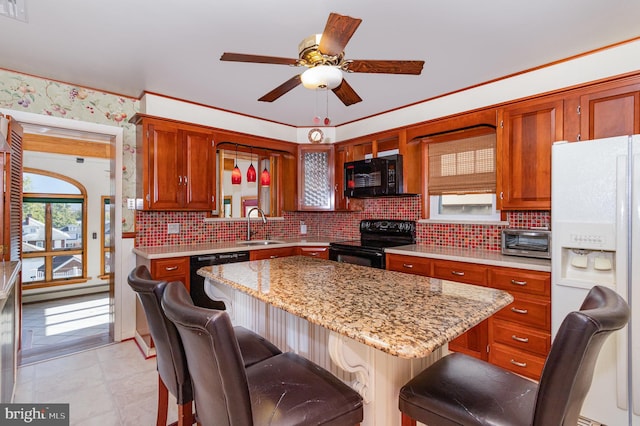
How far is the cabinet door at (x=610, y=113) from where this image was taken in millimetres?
2080

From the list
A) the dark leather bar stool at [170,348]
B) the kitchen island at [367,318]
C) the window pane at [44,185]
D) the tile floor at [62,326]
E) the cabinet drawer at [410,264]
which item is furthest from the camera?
the window pane at [44,185]

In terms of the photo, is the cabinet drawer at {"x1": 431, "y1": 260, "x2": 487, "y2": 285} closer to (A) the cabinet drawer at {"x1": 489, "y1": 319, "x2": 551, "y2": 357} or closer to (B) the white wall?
(A) the cabinet drawer at {"x1": 489, "y1": 319, "x2": 551, "y2": 357}

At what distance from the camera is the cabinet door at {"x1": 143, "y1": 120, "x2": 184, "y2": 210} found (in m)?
2.97

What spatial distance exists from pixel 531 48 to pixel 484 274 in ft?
5.43

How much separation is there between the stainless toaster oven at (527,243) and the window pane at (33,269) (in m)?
6.32

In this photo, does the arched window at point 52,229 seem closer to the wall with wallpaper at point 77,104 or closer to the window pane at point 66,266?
the window pane at point 66,266

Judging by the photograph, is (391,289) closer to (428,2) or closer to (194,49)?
(428,2)

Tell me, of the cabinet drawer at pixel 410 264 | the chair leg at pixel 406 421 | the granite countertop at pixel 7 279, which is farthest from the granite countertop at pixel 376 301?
the cabinet drawer at pixel 410 264

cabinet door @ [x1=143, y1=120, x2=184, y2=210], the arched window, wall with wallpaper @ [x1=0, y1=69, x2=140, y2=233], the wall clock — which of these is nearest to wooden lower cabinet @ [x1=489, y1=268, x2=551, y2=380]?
the wall clock

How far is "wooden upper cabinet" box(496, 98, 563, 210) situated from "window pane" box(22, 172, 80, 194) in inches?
241

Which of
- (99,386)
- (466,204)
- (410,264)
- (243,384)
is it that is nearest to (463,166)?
(466,204)

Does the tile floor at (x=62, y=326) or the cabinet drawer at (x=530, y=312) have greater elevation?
the cabinet drawer at (x=530, y=312)

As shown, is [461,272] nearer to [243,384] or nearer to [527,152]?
[527,152]

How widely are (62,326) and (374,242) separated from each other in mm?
3659
